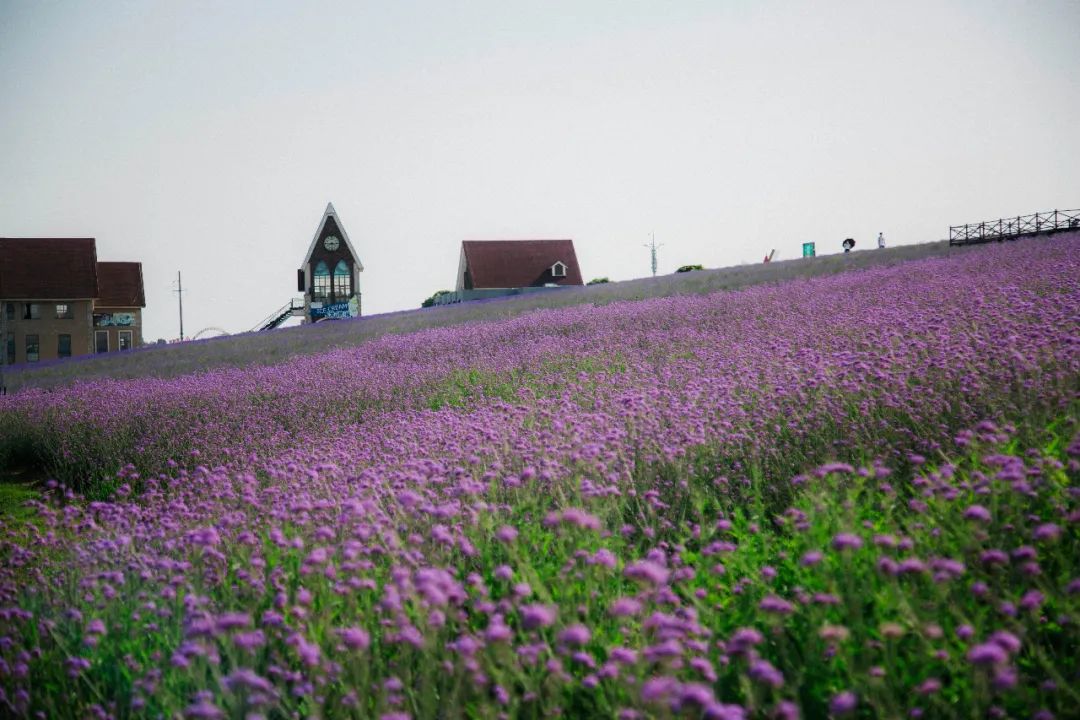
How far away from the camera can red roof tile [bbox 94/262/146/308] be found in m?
45.9

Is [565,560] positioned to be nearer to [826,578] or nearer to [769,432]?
[826,578]

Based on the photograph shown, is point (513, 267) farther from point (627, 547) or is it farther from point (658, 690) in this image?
point (658, 690)

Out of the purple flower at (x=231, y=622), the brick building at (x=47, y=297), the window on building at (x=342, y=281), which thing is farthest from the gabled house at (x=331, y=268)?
the purple flower at (x=231, y=622)

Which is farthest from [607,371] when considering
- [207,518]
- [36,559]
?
[36,559]

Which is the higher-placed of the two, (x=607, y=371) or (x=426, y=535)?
(x=607, y=371)

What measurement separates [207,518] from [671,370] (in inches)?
169

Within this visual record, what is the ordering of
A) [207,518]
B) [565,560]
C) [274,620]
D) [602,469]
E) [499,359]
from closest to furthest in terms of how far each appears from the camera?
[274,620] < [565,560] < [602,469] < [207,518] < [499,359]

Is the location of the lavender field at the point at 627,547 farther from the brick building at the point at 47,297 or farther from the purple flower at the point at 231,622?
the brick building at the point at 47,297

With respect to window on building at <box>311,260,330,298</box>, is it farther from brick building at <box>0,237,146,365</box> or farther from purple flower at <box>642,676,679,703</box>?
purple flower at <box>642,676,679,703</box>

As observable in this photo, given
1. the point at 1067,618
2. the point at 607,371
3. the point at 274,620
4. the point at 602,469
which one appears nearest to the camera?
the point at 1067,618

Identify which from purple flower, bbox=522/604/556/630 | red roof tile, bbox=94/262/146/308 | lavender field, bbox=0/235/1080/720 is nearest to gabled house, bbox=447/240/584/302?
red roof tile, bbox=94/262/146/308

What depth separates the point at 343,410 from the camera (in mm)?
8406

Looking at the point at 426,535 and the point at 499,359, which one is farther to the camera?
the point at 499,359

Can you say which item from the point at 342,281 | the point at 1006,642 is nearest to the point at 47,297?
the point at 342,281
